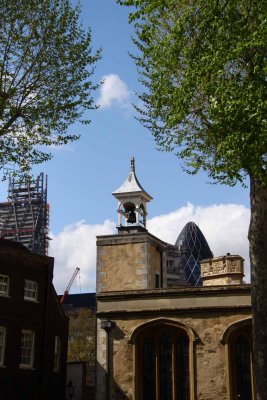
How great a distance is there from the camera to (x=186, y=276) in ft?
445

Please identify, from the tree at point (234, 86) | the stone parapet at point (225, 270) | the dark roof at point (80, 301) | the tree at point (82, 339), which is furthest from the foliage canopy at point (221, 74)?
the dark roof at point (80, 301)

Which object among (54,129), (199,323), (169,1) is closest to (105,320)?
(199,323)

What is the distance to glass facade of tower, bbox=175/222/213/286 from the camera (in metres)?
138

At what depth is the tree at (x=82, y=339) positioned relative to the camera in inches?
2623

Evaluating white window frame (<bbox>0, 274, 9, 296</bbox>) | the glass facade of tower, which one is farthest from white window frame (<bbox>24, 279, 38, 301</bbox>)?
the glass facade of tower

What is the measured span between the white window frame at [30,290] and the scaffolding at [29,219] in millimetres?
135527

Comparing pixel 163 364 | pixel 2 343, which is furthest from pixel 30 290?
pixel 163 364

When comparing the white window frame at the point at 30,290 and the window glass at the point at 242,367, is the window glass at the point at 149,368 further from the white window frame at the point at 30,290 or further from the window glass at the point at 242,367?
the white window frame at the point at 30,290

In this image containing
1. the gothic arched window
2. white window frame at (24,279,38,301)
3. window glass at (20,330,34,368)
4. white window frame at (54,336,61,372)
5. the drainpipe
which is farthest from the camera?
white window frame at (54,336,61,372)

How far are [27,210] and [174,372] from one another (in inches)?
6027

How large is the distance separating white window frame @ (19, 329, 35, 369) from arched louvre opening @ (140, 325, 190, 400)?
9.27m

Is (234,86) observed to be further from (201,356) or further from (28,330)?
(28,330)

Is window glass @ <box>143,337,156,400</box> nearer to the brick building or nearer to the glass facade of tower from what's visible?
the brick building

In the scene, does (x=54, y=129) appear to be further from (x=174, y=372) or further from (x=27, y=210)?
(x=27, y=210)
